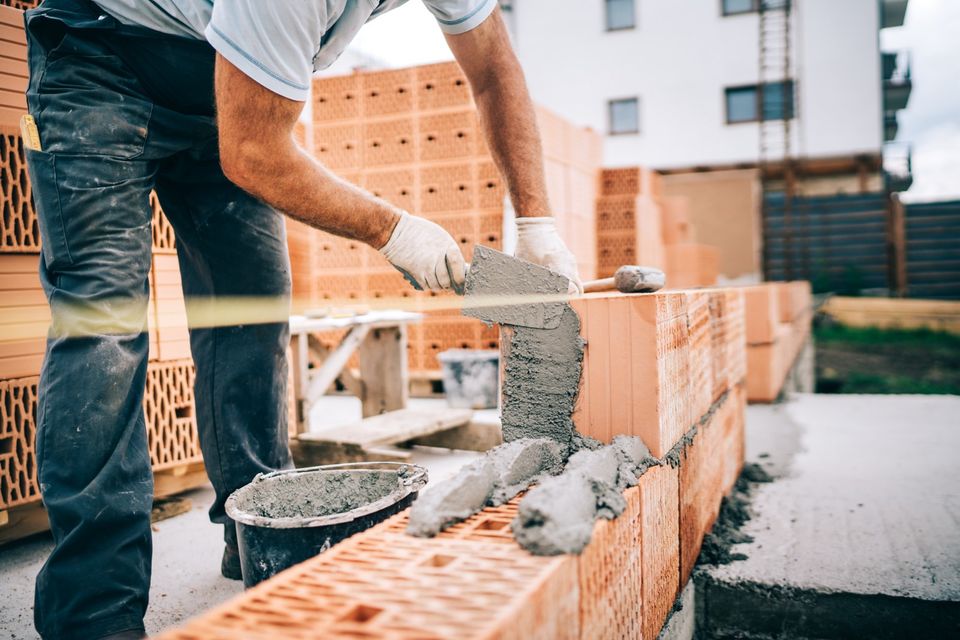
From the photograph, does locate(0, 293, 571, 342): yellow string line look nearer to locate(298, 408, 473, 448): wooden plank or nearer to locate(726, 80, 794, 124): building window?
locate(298, 408, 473, 448): wooden plank

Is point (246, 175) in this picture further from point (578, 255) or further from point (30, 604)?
point (578, 255)

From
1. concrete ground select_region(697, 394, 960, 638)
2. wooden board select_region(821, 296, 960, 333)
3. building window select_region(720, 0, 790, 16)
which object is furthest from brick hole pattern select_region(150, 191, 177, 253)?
building window select_region(720, 0, 790, 16)

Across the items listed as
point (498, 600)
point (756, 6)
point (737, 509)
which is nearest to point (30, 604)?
point (498, 600)

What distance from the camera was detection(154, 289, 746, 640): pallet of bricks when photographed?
33.4 inches

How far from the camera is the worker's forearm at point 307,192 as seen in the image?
4.85ft

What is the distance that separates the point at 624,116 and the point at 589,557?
16.7m

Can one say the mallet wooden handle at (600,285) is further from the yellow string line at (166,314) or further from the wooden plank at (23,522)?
the wooden plank at (23,522)

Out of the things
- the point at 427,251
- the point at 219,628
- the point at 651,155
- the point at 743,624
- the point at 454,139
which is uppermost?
the point at 651,155

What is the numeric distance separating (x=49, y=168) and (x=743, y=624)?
2.05 metres

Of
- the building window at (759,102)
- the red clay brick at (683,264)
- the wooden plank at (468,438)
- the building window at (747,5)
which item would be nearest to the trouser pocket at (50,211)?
the wooden plank at (468,438)

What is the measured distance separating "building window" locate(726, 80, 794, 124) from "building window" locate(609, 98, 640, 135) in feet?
6.70

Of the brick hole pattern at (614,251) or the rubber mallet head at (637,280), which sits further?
the brick hole pattern at (614,251)

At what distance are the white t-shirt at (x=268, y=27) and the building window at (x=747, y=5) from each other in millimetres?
16083

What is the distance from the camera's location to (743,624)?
1.84 m
